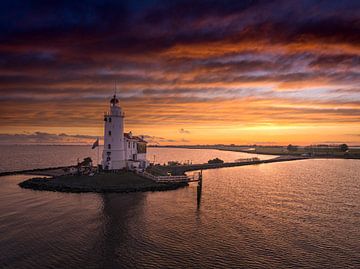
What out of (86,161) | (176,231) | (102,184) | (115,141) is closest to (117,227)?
(176,231)

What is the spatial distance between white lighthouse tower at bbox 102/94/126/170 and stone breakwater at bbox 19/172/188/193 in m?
3.46

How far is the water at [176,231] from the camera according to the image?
20.9 meters

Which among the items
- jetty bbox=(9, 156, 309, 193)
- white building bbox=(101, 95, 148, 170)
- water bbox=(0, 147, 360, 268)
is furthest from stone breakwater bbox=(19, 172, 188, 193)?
white building bbox=(101, 95, 148, 170)

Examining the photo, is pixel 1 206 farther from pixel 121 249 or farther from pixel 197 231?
pixel 197 231

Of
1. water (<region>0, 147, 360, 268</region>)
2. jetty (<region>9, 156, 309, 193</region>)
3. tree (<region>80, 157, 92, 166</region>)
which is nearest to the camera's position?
water (<region>0, 147, 360, 268</region>)

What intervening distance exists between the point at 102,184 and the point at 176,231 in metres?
23.4

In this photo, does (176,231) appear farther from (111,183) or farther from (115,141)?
(115,141)

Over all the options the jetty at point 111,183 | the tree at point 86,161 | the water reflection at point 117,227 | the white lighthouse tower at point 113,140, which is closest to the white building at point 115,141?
the white lighthouse tower at point 113,140

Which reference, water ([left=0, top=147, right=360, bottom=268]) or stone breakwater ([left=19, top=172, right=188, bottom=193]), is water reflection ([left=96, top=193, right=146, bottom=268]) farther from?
stone breakwater ([left=19, top=172, right=188, bottom=193])

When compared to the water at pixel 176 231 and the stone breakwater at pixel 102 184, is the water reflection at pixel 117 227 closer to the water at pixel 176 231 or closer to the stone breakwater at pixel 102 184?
→ the water at pixel 176 231

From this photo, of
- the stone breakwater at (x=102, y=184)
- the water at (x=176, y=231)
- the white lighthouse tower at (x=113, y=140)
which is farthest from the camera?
the white lighthouse tower at (x=113, y=140)

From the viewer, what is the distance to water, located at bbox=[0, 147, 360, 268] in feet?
68.5

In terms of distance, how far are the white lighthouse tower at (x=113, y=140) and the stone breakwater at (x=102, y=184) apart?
346 centimetres

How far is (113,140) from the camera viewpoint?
2146 inches
